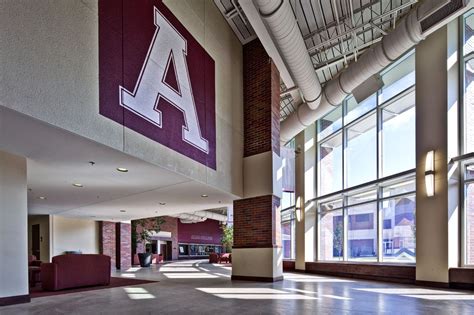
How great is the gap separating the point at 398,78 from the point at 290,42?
485 centimetres

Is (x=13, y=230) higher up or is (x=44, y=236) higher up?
(x=13, y=230)

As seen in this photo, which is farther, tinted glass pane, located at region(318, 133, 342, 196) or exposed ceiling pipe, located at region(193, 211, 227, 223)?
exposed ceiling pipe, located at region(193, 211, 227, 223)

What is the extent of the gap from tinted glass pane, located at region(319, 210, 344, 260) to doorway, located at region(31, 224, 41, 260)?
1130 cm

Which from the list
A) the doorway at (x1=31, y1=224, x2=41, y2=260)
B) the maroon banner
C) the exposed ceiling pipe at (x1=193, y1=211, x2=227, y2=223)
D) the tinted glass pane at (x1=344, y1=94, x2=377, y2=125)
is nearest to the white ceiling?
the doorway at (x1=31, y1=224, x2=41, y2=260)

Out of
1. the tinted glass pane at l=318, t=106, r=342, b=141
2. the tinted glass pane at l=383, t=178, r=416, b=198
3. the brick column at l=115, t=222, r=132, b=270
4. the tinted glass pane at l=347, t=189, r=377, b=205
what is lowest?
→ the brick column at l=115, t=222, r=132, b=270

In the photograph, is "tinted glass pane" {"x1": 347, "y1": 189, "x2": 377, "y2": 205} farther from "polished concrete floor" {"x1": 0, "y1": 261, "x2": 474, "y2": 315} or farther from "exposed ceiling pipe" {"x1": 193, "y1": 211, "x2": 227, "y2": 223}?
"exposed ceiling pipe" {"x1": 193, "y1": 211, "x2": 227, "y2": 223}

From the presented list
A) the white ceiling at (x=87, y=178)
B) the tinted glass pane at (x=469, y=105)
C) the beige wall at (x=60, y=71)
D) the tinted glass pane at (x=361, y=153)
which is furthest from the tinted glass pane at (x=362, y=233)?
the beige wall at (x=60, y=71)

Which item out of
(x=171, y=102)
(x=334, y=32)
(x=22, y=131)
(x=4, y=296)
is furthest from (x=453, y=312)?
(x=334, y=32)

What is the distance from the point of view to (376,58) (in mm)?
9031

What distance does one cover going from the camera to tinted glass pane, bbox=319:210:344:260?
13516mm

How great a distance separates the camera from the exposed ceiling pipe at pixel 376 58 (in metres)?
7.48

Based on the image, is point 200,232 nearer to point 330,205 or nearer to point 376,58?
point 330,205

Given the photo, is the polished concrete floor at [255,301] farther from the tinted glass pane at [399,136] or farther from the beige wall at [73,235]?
the beige wall at [73,235]

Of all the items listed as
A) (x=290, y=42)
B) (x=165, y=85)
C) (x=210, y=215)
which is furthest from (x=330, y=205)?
(x=210, y=215)
